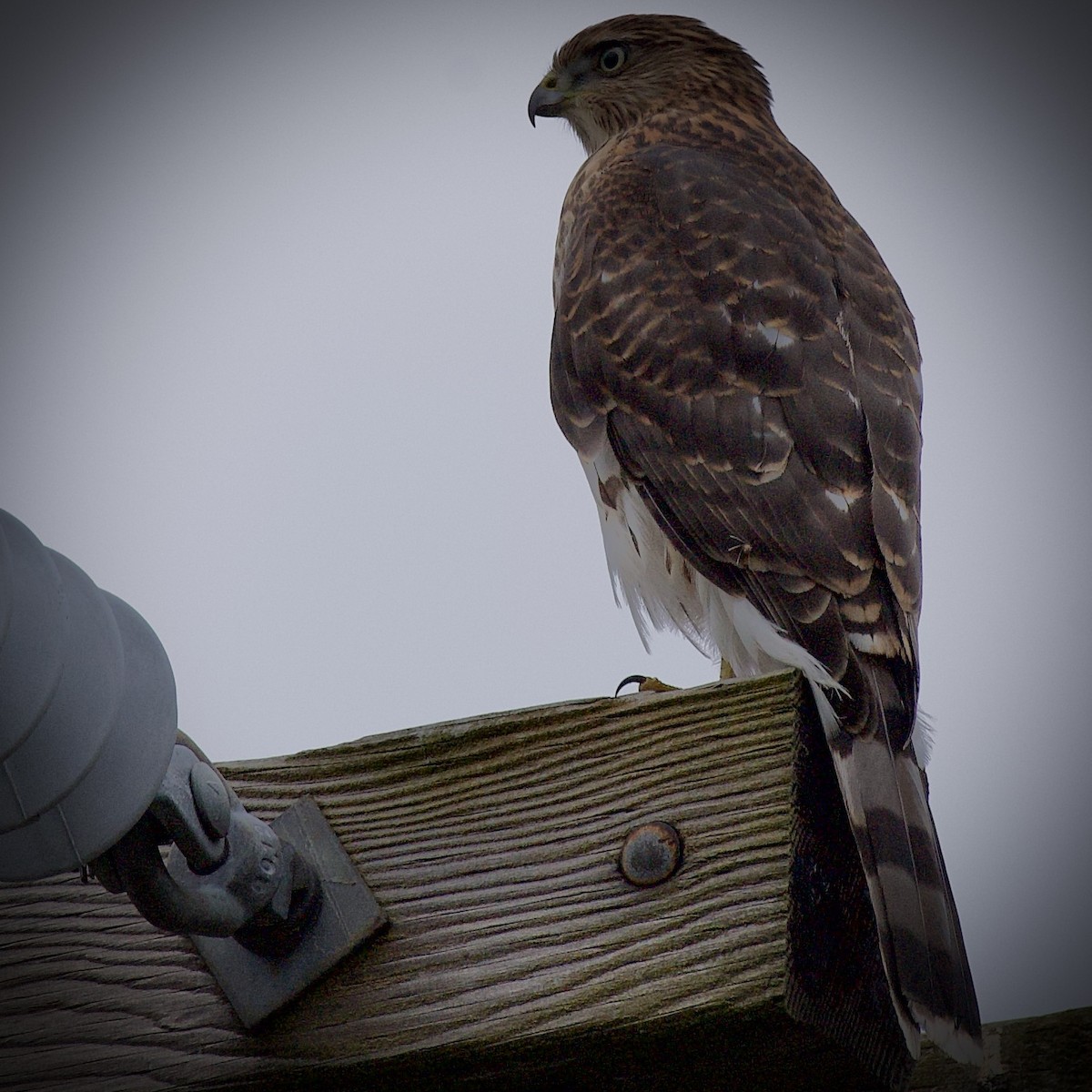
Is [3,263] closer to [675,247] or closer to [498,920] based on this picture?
[675,247]

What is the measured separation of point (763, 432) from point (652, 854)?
1216 mm

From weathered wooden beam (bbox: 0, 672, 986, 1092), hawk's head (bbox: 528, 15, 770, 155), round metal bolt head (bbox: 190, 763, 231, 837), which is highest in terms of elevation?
hawk's head (bbox: 528, 15, 770, 155)

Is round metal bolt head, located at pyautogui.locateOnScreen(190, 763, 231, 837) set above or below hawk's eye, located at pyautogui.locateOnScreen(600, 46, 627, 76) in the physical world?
below

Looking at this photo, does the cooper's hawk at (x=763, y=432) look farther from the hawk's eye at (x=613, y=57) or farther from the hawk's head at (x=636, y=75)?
the hawk's eye at (x=613, y=57)

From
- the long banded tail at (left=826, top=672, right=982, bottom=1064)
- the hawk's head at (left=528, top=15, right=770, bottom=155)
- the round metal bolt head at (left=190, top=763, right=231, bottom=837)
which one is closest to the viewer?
the round metal bolt head at (left=190, top=763, right=231, bottom=837)

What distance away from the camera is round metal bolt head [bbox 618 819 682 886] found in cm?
132

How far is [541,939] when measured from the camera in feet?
4.37

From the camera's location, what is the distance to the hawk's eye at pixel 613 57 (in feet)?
12.9

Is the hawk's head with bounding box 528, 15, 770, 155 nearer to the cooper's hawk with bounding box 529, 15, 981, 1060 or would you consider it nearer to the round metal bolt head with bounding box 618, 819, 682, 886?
the cooper's hawk with bounding box 529, 15, 981, 1060

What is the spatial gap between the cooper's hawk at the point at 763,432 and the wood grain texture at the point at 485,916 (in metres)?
0.28

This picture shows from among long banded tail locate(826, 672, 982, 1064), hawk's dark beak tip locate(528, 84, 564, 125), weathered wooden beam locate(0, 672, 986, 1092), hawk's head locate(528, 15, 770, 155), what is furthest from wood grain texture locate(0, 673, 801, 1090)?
hawk's dark beak tip locate(528, 84, 564, 125)

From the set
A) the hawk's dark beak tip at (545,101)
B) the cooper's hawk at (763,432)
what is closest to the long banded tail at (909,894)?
the cooper's hawk at (763,432)

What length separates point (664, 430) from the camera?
2.50 metres

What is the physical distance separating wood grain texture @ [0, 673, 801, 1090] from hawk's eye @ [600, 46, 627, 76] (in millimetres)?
2985
